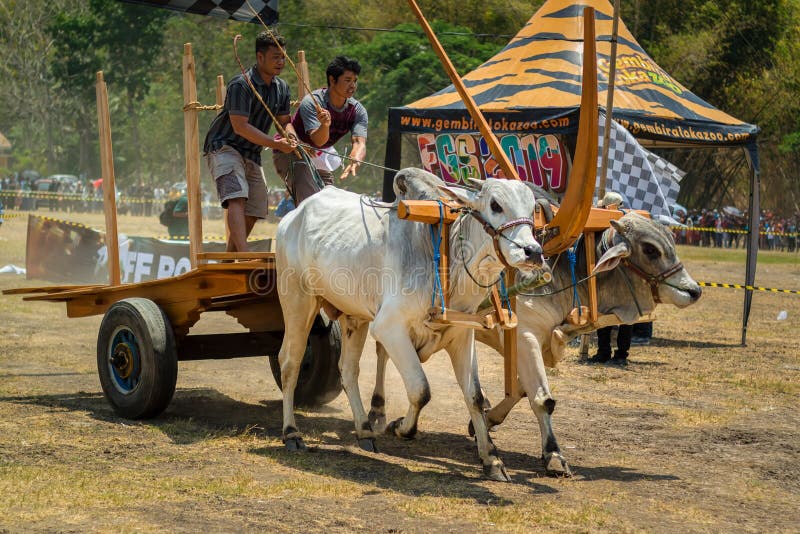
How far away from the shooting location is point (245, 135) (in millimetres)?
7574

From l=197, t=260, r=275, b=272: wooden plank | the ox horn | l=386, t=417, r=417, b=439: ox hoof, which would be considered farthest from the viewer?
l=197, t=260, r=275, b=272: wooden plank

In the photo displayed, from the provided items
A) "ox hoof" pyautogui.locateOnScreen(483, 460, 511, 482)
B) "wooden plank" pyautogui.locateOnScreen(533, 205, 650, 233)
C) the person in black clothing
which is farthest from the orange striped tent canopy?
"ox hoof" pyautogui.locateOnScreen(483, 460, 511, 482)

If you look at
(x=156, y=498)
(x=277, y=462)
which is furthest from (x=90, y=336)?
(x=156, y=498)

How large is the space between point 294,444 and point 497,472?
5.02ft

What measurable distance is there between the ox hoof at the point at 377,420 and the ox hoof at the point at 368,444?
0.62 m

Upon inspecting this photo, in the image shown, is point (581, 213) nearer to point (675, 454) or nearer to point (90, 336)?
point (675, 454)

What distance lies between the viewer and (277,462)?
22.0 feet

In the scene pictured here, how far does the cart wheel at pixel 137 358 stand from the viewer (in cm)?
748

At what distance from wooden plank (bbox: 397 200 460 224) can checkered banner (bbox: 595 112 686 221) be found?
590 cm

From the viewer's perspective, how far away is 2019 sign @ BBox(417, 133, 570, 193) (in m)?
13.3

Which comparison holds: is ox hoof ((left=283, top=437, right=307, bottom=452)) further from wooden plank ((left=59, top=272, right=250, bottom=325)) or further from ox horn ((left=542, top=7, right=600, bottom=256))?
ox horn ((left=542, top=7, right=600, bottom=256))

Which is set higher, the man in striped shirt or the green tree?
the green tree

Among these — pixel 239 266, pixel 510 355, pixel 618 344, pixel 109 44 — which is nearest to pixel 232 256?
pixel 239 266

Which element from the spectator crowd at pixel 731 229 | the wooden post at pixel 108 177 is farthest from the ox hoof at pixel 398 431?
the spectator crowd at pixel 731 229
